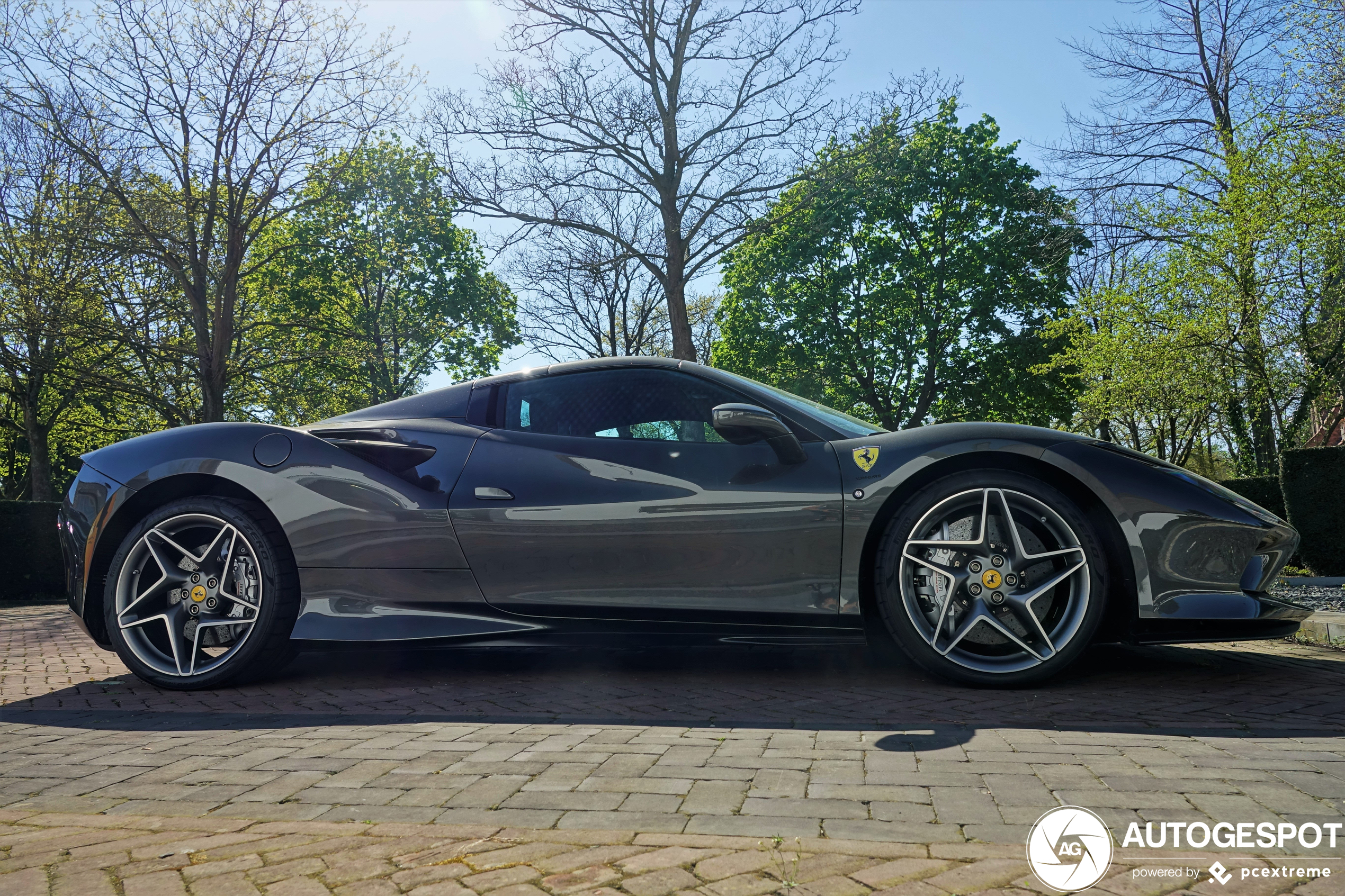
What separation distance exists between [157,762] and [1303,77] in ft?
59.5

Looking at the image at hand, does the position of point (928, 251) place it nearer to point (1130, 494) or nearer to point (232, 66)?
point (232, 66)

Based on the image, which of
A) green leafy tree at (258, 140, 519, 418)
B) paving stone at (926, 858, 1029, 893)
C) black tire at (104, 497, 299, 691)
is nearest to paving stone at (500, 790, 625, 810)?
paving stone at (926, 858, 1029, 893)

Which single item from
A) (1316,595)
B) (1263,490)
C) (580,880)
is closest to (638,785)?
(580,880)

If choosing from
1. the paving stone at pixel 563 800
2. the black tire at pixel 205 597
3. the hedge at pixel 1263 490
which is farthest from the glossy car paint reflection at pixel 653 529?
the hedge at pixel 1263 490

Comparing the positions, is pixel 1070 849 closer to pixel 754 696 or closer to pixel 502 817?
pixel 502 817

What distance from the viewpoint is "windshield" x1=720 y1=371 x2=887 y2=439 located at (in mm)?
3764

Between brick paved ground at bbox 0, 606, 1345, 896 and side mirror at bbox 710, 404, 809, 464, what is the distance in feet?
3.03

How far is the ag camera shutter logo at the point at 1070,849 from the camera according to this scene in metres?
1.58

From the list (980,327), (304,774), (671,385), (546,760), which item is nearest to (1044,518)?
(671,385)

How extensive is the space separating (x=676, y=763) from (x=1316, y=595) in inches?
250

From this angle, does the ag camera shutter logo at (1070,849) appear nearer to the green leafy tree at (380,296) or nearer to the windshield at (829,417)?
the windshield at (829,417)

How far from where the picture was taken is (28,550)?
12320 millimetres

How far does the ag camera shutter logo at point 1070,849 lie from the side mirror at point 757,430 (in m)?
1.80

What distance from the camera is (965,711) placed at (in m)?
3.02
